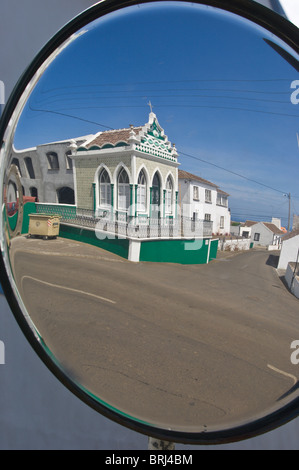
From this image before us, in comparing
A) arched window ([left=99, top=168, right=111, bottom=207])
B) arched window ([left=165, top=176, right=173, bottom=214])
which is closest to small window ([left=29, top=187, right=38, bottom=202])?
arched window ([left=99, top=168, right=111, bottom=207])

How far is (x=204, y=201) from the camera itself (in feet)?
1.26

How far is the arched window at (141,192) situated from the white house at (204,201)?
64 mm

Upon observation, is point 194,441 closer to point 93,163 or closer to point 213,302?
point 213,302

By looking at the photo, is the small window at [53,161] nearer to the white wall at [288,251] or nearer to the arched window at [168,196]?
the arched window at [168,196]

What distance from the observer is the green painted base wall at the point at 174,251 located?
432mm

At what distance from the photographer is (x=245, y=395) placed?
457mm

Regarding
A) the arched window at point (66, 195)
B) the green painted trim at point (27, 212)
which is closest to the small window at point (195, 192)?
the arched window at point (66, 195)

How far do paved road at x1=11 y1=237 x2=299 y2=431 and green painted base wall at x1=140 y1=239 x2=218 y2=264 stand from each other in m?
0.02

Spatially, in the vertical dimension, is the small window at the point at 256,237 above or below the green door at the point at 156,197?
below

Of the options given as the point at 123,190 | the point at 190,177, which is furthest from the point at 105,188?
the point at 190,177

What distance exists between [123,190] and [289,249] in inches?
11.8

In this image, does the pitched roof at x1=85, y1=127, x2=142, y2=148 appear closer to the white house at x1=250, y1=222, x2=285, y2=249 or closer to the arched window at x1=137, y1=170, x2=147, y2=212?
the arched window at x1=137, y1=170, x2=147, y2=212

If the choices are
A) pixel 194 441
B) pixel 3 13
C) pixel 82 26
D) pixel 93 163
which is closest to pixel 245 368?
pixel 194 441

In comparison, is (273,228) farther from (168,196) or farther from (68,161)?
(68,161)
